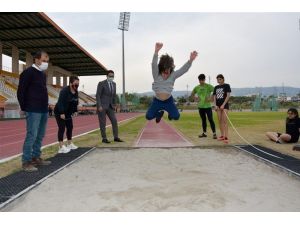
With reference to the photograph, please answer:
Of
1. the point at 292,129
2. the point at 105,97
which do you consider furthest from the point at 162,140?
the point at 292,129

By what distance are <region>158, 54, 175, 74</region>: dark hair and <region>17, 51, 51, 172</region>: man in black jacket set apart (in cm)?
200

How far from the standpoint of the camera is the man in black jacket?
517 cm

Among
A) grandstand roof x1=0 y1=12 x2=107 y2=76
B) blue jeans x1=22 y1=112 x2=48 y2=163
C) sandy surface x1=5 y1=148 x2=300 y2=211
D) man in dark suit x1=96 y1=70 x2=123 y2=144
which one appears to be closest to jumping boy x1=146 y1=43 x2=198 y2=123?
sandy surface x1=5 y1=148 x2=300 y2=211

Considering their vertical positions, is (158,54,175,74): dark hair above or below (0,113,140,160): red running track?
above

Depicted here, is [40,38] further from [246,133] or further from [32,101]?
[32,101]

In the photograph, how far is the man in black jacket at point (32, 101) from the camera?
5172 mm

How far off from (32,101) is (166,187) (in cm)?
273

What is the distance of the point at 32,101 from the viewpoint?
5266mm

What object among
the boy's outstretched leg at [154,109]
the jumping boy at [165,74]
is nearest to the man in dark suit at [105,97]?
the boy's outstretched leg at [154,109]

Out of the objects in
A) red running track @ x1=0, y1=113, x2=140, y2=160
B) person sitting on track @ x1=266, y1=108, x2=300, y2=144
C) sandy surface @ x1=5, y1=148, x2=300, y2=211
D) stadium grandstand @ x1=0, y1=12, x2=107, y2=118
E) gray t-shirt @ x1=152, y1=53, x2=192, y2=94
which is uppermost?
stadium grandstand @ x1=0, y1=12, x2=107, y2=118

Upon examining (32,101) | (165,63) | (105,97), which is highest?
(165,63)

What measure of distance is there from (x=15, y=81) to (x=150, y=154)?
31894mm

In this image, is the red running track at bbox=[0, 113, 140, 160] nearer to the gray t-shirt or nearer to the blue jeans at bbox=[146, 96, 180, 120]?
the blue jeans at bbox=[146, 96, 180, 120]

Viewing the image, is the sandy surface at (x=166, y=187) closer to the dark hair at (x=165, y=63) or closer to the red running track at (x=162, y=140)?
the dark hair at (x=165, y=63)
